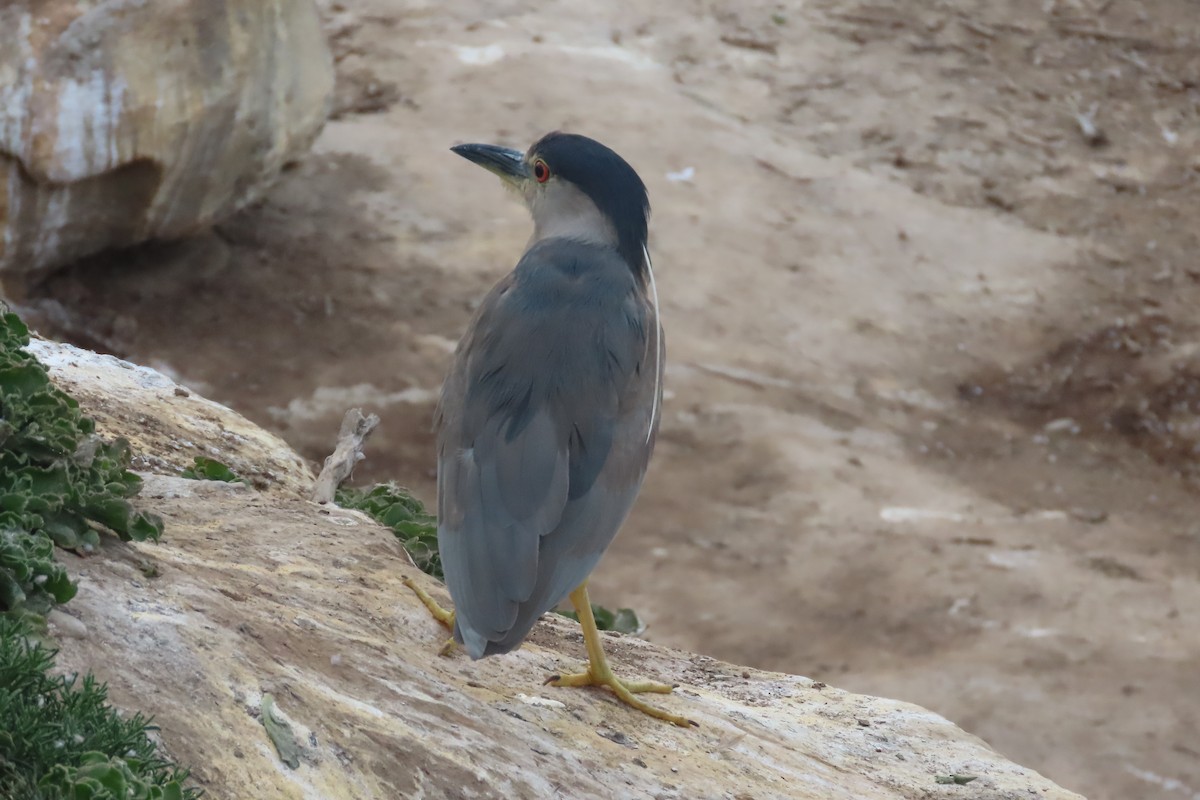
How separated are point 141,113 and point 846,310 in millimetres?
4849

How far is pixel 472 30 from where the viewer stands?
478 inches

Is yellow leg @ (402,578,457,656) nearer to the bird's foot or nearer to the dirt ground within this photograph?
the bird's foot

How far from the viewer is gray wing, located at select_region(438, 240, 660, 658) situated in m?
3.36

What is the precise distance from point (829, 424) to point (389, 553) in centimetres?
549

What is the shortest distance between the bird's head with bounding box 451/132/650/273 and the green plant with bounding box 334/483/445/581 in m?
0.98

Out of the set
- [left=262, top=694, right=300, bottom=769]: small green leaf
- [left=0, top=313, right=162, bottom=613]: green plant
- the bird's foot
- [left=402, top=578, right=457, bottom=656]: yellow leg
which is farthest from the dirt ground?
[left=262, top=694, right=300, bottom=769]: small green leaf

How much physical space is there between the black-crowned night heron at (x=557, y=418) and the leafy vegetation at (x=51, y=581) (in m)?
0.75

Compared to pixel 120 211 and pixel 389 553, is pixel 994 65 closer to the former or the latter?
pixel 120 211

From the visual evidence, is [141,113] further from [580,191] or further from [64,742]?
[64,742]

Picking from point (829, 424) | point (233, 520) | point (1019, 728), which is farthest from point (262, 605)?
point (829, 424)

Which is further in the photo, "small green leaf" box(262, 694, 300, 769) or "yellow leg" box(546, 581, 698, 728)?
"yellow leg" box(546, 581, 698, 728)

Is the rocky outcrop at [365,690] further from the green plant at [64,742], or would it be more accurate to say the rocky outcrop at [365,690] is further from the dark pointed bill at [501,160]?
the dark pointed bill at [501,160]

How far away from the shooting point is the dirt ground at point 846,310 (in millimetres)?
7672

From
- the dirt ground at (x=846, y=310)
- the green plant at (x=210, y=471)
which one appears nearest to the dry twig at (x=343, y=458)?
the green plant at (x=210, y=471)
